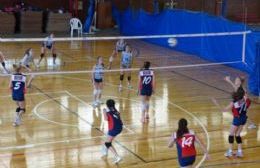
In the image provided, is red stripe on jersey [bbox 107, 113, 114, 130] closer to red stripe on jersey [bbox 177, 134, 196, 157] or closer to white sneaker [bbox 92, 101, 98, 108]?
red stripe on jersey [bbox 177, 134, 196, 157]

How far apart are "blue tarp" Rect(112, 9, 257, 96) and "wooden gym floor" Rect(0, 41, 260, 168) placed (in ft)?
3.03

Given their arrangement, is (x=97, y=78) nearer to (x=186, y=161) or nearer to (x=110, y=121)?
(x=110, y=121)

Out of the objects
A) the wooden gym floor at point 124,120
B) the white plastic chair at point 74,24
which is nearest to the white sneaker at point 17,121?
the wooden gym floor at point 124,120

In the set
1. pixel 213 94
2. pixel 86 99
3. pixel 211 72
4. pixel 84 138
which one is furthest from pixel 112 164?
pixel 211 72

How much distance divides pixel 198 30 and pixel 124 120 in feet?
38.6

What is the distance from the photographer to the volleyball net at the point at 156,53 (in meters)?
21.6

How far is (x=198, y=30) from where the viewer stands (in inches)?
975

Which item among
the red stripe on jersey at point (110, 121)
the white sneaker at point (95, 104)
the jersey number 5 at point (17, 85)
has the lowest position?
the white sneaker at point (95, 104)

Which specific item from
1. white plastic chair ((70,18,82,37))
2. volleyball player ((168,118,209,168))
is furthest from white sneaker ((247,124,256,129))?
white plastic chair ((70,18,82,37))

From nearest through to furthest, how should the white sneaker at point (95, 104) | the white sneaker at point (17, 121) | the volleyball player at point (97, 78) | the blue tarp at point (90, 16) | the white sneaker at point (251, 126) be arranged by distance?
the white sneaker at point (17, 121), the white sneaker at point (251, 126), the volleyball player at point (97, 78), the white sneaker at point (95, 104), the blue tarp at point (90, 16)

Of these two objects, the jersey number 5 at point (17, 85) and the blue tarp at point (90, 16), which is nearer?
the jersey number 5 at point (17, 85)

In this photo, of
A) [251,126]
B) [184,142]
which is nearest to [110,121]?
[184,142]

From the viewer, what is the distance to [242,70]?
2169cm

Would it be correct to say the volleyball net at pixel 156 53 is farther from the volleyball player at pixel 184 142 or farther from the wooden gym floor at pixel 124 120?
the volleyball player at pixel 184 142
